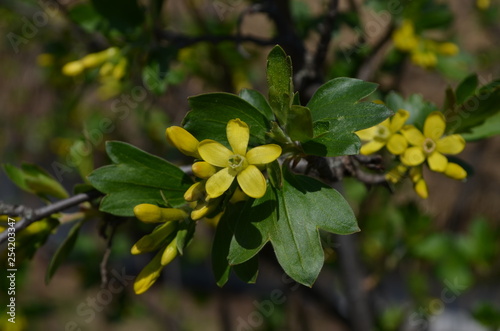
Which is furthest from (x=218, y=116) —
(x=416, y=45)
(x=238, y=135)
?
(x=416, y=45)

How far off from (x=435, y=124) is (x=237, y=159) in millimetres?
344

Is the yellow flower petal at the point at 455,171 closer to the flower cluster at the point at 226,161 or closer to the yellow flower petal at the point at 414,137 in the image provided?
the yellow flower petal at the point at 414,137

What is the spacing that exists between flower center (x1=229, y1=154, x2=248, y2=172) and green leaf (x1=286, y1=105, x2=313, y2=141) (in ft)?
0.25

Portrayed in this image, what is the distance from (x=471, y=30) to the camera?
2.94 m

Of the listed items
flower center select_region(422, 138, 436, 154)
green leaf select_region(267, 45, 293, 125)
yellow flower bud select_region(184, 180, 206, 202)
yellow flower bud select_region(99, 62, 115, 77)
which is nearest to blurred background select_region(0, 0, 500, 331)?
yellow flower bud select_region(99, 62, 115, 77)

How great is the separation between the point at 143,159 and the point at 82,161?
8.2 inches

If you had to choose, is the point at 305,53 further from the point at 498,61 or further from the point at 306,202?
the point at 498,61

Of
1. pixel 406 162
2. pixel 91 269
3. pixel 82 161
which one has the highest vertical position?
pixel 82 161

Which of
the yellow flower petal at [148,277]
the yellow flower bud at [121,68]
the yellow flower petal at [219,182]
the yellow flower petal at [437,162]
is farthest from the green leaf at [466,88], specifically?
the yellow flower bud at [121,68]

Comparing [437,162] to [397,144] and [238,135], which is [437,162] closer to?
[397,144]

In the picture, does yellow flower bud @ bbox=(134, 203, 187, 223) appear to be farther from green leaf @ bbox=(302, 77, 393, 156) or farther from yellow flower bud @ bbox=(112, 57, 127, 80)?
yellow flower bud @ bbox=(112, 57, 127, 80)

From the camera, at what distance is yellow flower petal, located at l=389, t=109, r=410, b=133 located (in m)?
0.79

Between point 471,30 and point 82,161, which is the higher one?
point 82,161

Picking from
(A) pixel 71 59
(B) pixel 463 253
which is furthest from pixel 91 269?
(B) pixel 463 253
